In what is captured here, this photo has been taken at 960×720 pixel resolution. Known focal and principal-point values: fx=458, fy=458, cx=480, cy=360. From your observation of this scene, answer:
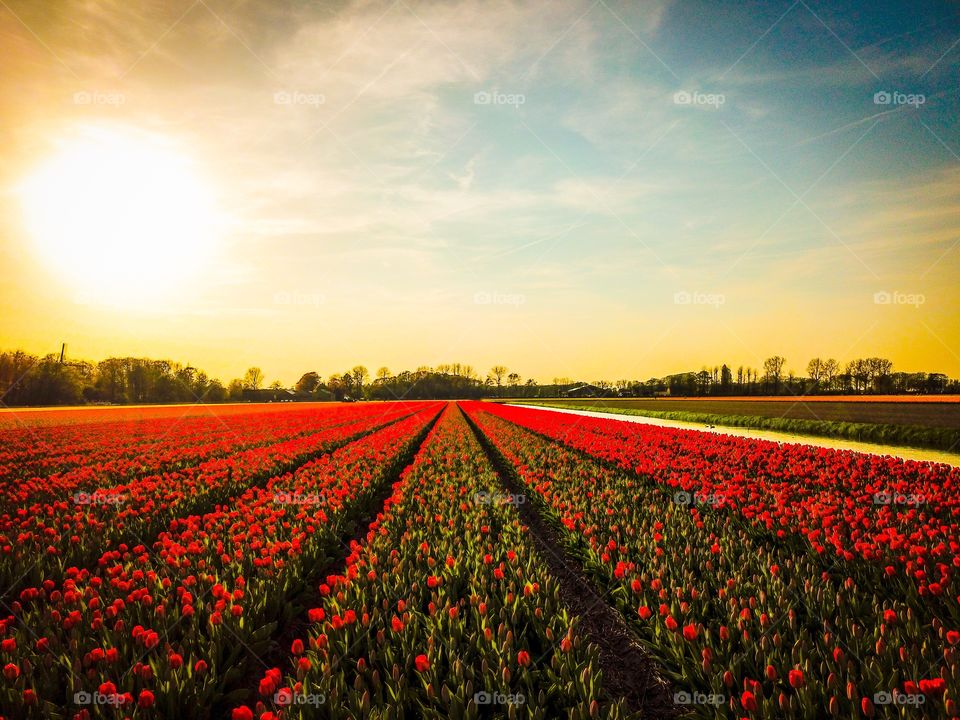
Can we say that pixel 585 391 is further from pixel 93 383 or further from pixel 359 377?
pixel 93 383

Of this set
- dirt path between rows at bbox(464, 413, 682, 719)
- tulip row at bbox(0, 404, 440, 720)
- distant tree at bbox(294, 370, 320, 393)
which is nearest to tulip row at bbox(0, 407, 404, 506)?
tulip row at bbox(0, 404, 440, 720)

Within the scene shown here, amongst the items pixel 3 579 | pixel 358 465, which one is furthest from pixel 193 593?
pixel 358 465

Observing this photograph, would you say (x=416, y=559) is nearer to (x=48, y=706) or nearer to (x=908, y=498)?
(x=48, y=706)

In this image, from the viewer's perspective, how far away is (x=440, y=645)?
146 inches

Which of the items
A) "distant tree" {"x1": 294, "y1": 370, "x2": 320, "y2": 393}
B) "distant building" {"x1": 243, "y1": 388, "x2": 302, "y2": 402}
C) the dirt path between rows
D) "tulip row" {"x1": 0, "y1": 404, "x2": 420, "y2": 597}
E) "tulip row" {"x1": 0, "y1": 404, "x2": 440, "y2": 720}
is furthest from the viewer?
"distant tree" {"x1": 294, "y1": 370, "x2": 320, "y2": 393}

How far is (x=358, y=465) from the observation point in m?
→ 11.9

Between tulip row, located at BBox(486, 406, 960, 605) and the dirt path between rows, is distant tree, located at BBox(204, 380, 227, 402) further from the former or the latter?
the dirt path between rows

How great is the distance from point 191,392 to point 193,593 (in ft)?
363

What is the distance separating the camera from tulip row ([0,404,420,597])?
581 cm

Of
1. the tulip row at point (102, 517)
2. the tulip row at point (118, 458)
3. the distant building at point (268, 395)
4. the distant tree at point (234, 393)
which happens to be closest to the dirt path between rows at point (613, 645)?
the tulip row at point (102, 517)

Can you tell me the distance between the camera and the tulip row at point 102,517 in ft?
19.1

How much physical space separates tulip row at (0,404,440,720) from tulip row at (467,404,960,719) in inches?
145

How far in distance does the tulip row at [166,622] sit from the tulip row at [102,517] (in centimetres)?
40

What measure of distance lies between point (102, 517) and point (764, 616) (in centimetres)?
974
